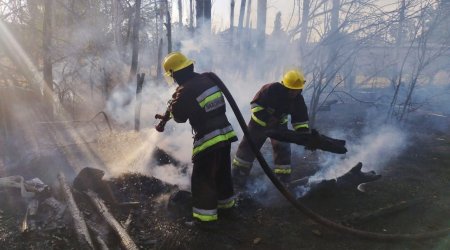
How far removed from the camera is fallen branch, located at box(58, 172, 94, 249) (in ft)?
11.9

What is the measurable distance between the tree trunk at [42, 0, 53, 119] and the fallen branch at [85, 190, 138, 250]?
5.30 meters

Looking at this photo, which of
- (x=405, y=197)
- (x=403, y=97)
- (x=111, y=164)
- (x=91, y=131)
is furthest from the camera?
(x=403, y=97)

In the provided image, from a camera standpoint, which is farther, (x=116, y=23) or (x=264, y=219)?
(x=116, y=23)

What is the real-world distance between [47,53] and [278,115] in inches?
252

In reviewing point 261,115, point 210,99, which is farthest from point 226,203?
point 261,115

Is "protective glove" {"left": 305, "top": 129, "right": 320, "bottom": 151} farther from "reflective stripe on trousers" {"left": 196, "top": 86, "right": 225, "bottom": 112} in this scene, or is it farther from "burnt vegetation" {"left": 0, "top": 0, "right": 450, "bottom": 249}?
"reflective stripe on trousers" {"left": 196, "top": 86, "right": 225, "bottom": 112}

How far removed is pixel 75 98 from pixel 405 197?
10368 millimetres

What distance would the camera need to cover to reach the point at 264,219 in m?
4.52

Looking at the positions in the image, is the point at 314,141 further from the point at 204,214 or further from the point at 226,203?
the point at 204,214

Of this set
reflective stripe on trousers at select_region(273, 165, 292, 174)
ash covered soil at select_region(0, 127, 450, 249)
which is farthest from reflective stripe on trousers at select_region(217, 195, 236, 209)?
reflective stripe on trousers at select_region(273, 165, 292, 174)

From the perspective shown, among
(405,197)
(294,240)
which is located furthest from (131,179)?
(405,197)

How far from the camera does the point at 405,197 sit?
5.23 m

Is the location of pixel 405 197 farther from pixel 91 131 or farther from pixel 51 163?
pixel 91 131

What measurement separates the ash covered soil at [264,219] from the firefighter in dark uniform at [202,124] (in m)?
0.38
